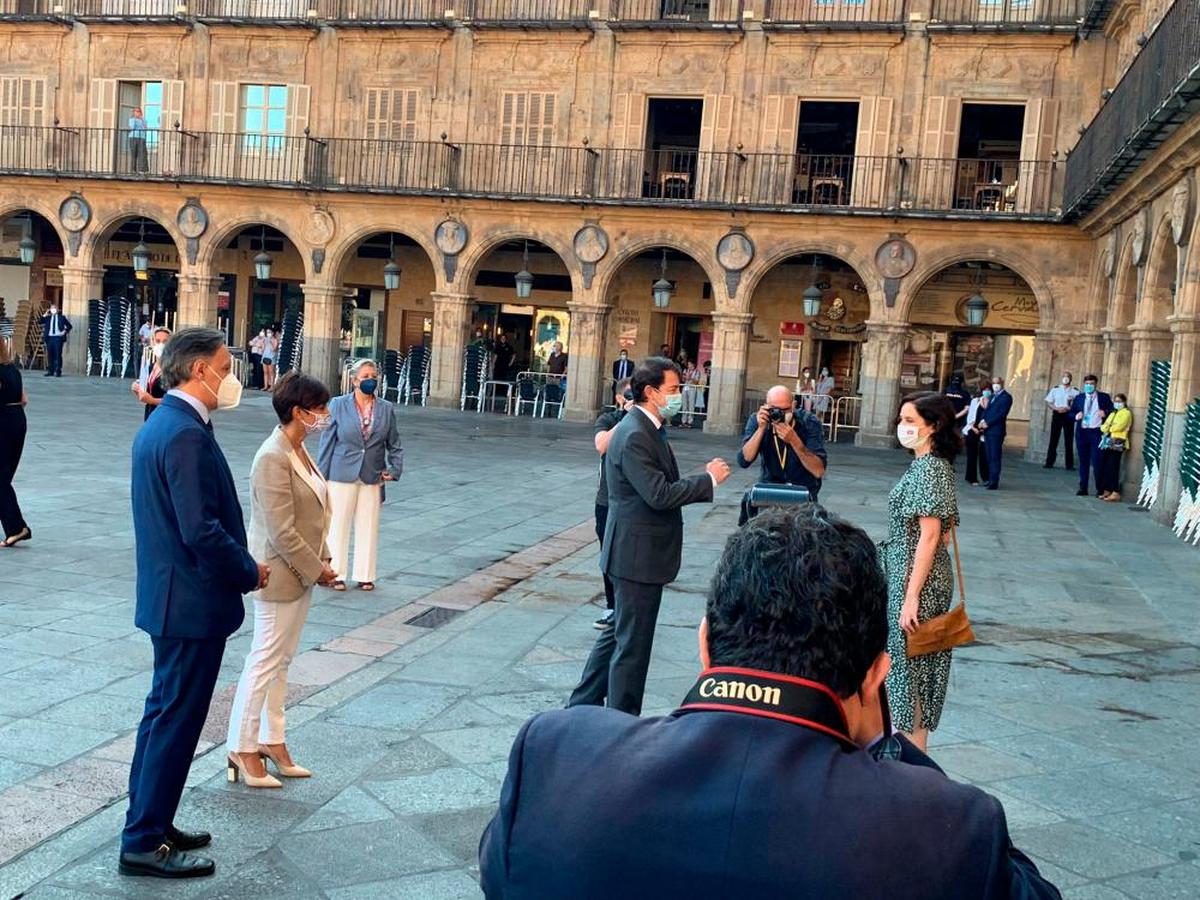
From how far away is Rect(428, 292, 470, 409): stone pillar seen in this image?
93.7ft

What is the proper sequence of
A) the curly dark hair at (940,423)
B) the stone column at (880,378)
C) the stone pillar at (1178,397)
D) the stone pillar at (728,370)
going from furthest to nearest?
1. the stone pillar at (728,370)
2. the stone column at (880,378)
3. the stone pillar at (1178,397)
4. the curly dark hair at (940,423)

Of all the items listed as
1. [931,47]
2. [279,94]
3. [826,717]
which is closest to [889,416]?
[931,47]

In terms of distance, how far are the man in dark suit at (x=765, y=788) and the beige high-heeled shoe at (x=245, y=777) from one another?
11.4ft

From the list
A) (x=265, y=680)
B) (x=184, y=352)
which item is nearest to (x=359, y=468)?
(x=265, y=680)

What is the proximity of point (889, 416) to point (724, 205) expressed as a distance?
214 inches

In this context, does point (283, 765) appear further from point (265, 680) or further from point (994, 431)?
point (994, 431)

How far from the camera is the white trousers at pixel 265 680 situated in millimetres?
5090

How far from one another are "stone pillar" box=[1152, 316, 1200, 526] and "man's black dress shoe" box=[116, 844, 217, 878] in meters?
13.6

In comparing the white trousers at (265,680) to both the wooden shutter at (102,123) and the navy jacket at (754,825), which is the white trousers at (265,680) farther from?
the wooden shutter at (102,123)

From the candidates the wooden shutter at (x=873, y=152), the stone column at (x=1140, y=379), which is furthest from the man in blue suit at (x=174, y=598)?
the wooden shutter at (x=873, y=152)

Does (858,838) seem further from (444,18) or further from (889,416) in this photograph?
(444,18)

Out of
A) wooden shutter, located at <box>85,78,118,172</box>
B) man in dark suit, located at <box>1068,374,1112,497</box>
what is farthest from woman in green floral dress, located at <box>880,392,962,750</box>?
wooden shutter, located at <box>85,78,118,172</box>

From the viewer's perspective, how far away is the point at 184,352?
4395 mm

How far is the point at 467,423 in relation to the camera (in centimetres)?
2486
